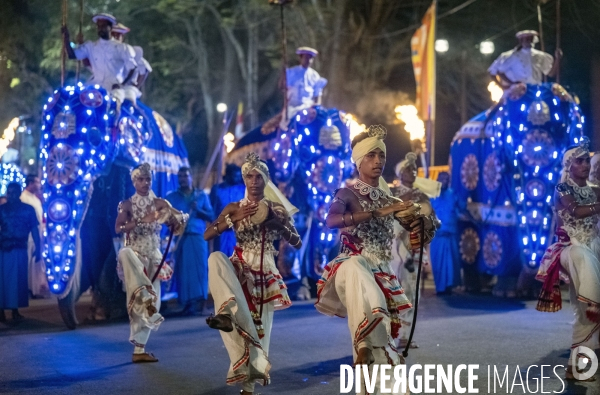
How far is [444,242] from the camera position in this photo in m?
15.0

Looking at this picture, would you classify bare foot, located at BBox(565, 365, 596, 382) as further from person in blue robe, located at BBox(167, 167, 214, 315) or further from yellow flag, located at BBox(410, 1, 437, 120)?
yellow flag, located at BBox(410, 1, 437, 120)

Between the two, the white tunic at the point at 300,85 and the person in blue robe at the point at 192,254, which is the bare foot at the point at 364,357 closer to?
the person in blue robe at the point at 192,254

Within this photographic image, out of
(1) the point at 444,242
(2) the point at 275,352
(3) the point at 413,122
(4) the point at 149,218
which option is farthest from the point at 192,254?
(3) the point at 413,122

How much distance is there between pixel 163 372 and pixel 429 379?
237cm

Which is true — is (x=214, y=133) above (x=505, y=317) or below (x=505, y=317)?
above

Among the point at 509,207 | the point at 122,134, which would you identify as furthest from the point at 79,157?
the point at 509,207

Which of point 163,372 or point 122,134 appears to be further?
point 122,134

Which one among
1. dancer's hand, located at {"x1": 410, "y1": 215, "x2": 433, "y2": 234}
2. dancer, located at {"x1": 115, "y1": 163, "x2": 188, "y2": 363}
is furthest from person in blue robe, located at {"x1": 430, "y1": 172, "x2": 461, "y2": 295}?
dancer's hand, located at {"x1": 410, "y1": 215, "x2": 433, "y2": 234}

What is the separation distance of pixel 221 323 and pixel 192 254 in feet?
20.4

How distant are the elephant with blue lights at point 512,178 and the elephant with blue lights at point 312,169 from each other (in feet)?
7.37

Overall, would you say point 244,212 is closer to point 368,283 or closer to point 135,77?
point 368,283

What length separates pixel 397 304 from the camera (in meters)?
6.35

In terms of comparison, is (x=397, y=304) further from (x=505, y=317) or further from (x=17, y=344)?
(x=505, y=317)

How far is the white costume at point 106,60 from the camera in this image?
38.3 ft
